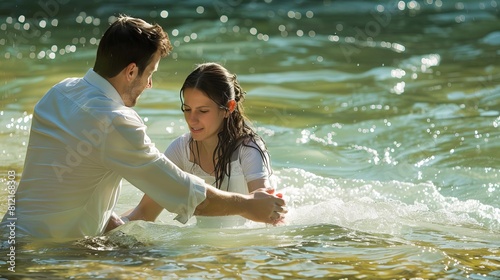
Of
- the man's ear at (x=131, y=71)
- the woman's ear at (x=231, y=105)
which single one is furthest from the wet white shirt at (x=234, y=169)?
the man's ear at (x=131, y=71)

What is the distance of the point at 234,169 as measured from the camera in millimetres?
5621

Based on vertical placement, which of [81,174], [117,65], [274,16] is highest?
[274,16]

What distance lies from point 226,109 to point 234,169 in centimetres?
36

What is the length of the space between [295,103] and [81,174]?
225 inches

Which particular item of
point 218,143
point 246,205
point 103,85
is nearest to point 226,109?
point 218,143

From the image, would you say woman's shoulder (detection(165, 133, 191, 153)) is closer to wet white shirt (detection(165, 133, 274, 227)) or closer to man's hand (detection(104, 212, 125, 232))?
wet white shirt (detection(165, 133, 274, 227))

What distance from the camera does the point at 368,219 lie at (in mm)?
5957

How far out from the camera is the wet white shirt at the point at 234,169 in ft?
18.2

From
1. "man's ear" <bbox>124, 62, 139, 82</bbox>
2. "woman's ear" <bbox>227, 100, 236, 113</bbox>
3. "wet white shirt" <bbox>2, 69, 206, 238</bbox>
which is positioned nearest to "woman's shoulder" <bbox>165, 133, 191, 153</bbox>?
"woman's ear" <bbox>227, 100, 236, 113</bbox>

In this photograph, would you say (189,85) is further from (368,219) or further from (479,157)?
(479,157)

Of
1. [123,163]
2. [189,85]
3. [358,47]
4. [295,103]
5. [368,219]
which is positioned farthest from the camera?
[358,47]

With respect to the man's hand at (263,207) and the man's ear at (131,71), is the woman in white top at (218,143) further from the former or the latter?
the man's ear at (131,71)

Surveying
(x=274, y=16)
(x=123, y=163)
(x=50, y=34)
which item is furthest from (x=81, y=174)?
(x=274, y=16)

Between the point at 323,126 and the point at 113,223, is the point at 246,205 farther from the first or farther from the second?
the point at 323,126
